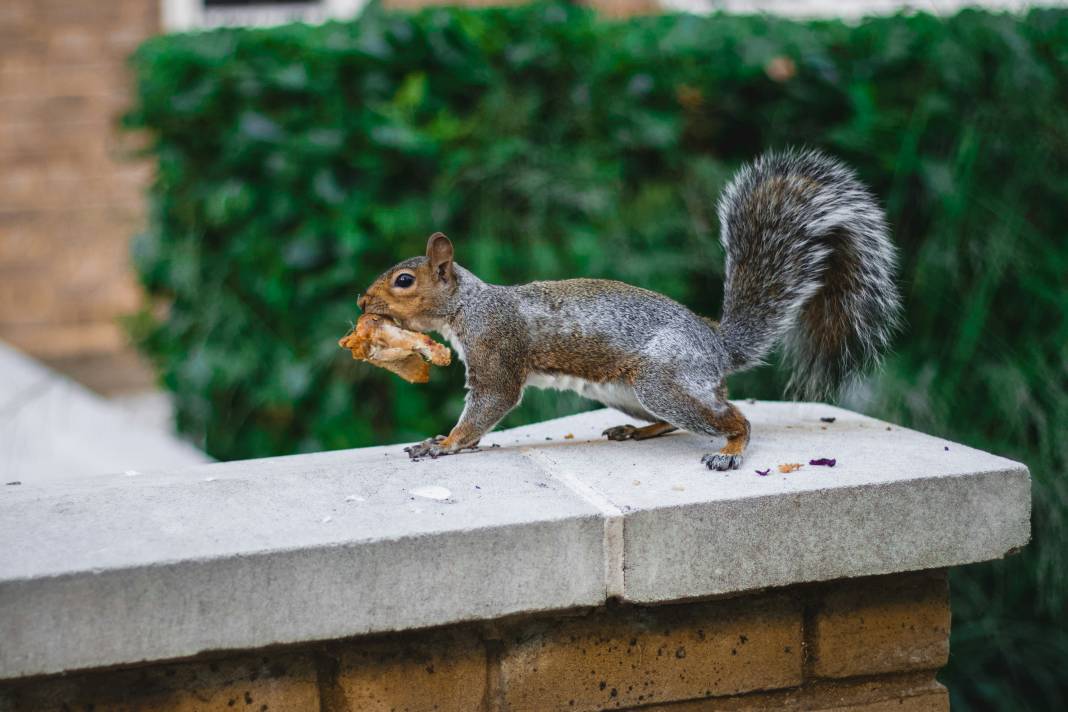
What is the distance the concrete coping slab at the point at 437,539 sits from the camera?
118 cm

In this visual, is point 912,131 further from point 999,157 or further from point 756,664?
point 756,664

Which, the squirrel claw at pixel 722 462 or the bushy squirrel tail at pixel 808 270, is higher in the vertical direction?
the bushy squirrel tail at pixel 808 270

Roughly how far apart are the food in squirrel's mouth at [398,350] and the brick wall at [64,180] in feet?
15.9

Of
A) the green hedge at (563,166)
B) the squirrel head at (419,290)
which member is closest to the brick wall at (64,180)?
the green hedge at (563,166)

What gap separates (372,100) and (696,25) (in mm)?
970

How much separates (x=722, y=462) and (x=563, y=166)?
163 cm

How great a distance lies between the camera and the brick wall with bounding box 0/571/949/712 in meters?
1.28

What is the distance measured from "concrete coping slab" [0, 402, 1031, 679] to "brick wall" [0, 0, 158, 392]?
5.18 m

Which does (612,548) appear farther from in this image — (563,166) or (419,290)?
(563,166)

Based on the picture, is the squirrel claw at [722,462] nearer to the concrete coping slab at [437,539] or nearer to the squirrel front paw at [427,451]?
the concrete coping slab at [437,539]

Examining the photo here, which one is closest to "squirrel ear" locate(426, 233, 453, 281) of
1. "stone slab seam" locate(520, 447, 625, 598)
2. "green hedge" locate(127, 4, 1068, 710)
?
"stone slab seam" locate(520, 447, 625, 598)

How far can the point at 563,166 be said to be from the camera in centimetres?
307

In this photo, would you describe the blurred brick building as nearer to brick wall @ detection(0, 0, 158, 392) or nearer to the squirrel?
brick wall @ detection(0, 0, 158, 392)

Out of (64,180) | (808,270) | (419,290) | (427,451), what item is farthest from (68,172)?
(808,270)
